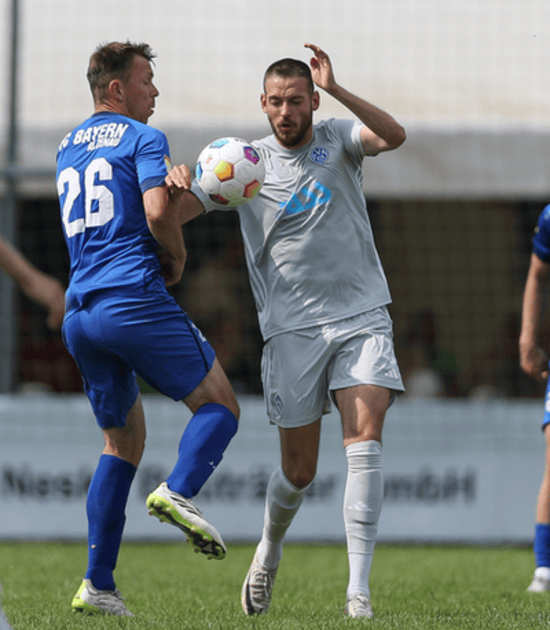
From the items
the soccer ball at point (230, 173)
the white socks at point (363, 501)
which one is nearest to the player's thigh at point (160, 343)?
the soccer ball at point (230, 173)

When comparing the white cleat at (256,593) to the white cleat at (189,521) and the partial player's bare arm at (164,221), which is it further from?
the partial player's bare arm at (164,221)

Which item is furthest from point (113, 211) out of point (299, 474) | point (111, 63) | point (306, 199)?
point (299, 474)

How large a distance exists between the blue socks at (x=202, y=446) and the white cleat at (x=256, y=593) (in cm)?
91

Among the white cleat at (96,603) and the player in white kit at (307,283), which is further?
the player in white kit at (307,283)

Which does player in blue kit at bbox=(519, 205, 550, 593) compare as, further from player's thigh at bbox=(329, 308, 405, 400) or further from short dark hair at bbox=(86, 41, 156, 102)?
short dark hair at bbox=(86, 41, 156, 102)

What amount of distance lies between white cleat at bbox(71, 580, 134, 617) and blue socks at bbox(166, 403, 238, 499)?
0.84m

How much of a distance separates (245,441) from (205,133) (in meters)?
2.86

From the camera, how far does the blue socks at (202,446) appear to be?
3982 millimetres

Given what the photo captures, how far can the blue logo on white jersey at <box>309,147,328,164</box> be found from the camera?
15.7 ft

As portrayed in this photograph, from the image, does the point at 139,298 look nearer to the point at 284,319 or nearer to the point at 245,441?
the point at 284,319

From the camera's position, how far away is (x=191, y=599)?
5.18 meters

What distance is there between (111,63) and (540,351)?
2.85 meters

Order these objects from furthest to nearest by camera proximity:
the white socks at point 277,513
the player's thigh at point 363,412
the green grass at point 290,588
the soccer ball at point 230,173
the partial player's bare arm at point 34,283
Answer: the white socks at point 277,513
the player's thigh at point 363,412
the soccer ball at point 230,173
the green grass at point 290,588
the partial player's bare arm at point 34,283

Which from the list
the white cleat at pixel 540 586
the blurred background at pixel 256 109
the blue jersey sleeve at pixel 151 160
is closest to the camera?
the blue jersey sleeve at pixel 151 160
